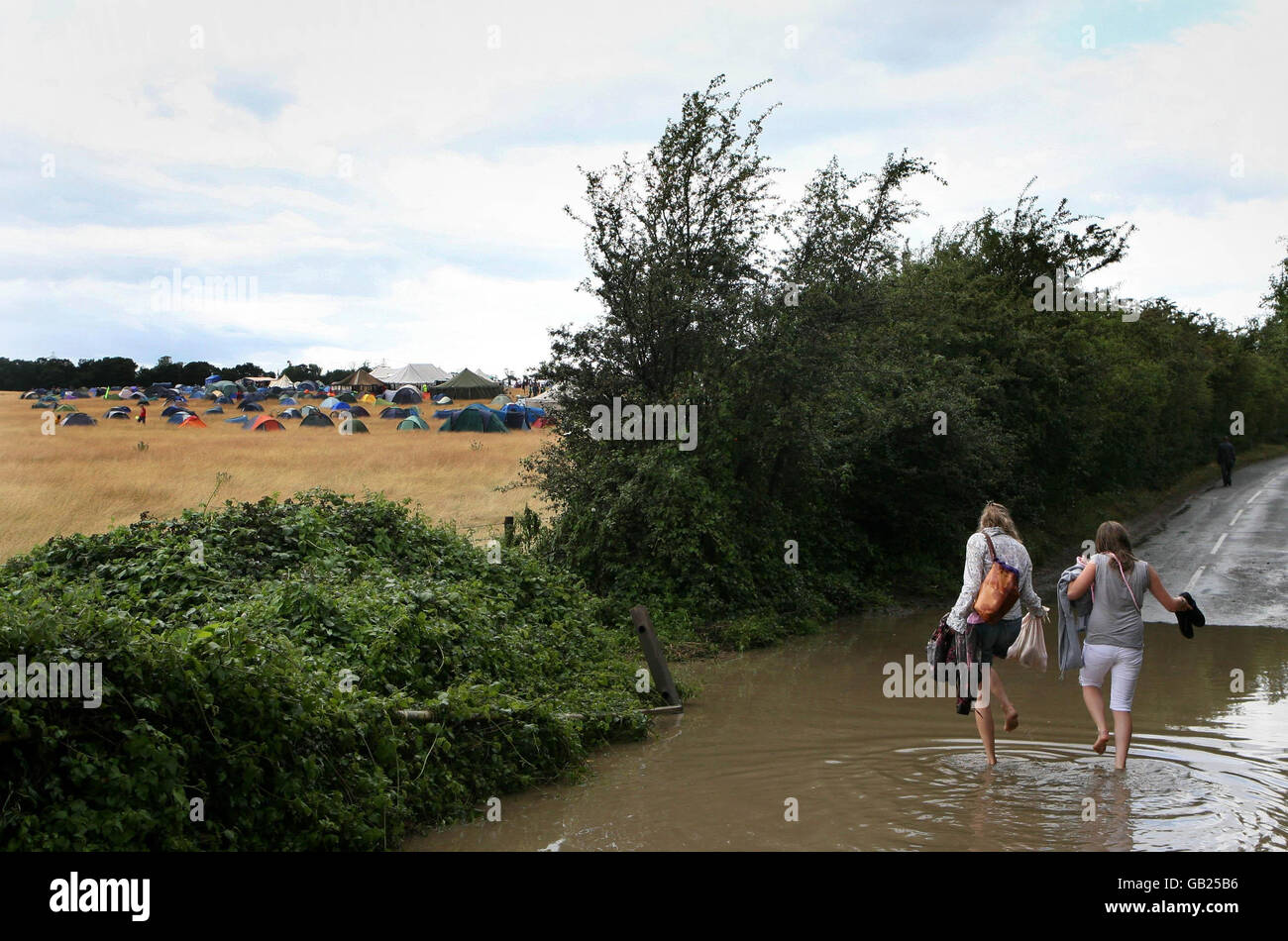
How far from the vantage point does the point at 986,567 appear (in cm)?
808

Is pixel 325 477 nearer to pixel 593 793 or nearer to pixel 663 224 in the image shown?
pixel 663 224

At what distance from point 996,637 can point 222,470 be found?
104ft

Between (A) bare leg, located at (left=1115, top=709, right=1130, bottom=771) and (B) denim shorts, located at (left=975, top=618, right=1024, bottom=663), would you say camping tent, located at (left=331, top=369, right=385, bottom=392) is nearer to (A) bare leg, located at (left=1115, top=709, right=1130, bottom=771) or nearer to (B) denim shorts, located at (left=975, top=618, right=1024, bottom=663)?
(B) denim shorts, located at (left=975, top=618, right=1024, bottom=663)

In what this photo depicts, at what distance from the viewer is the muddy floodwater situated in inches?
268

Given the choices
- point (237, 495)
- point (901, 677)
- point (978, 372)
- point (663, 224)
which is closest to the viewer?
point (901, 677)

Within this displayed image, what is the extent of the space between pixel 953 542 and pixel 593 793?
13964 millimetres

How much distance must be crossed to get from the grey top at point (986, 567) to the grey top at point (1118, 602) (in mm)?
459

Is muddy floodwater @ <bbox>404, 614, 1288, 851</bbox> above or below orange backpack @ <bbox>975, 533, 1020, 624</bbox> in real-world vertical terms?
below

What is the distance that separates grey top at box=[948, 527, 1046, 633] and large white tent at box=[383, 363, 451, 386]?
9570 centimetres

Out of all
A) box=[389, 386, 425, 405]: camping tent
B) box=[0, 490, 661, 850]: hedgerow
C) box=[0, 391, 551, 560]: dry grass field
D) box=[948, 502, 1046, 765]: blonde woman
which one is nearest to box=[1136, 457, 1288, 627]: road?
box=[948, 502, 1046, 765]: blonde woman

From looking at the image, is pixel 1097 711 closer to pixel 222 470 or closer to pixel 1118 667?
pixel 1118 667

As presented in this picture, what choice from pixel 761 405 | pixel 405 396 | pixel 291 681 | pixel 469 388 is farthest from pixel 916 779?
pixel 469 388

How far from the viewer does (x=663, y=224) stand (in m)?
16.2
